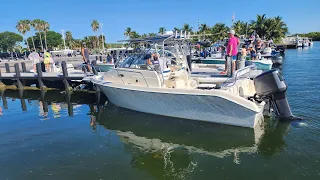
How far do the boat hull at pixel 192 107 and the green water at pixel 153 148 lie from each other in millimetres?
262

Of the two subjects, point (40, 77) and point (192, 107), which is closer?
point (192, 107)

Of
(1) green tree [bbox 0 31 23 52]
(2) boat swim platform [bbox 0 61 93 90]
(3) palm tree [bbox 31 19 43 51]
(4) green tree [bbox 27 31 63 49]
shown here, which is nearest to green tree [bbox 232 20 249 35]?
(2) boat swim platform [bbox 0 61 93 90]

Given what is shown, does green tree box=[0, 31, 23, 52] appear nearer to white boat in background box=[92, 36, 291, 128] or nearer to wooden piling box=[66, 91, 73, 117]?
wooden piling box=[66, 91, 73, 117]

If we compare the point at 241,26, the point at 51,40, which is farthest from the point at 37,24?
the point at 241,26

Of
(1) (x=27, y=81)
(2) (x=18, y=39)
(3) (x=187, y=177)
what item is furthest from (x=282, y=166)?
(2) (x=18, y=39)

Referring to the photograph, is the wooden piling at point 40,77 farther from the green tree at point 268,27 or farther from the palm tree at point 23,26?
the palm tree at point 23,26

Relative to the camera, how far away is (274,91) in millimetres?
6707

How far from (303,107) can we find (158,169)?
20.0ft

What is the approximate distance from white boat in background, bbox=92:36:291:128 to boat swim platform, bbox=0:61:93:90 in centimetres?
439

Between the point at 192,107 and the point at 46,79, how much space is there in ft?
34.4

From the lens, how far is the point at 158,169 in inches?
203

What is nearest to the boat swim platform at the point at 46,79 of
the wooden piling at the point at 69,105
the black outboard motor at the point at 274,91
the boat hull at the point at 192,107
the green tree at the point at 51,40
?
the wooden piling at the point at 69,105

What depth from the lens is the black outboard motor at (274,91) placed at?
6.65 metres

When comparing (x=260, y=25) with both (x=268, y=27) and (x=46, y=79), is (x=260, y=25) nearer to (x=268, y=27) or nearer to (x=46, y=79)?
(x=268, y=27)
